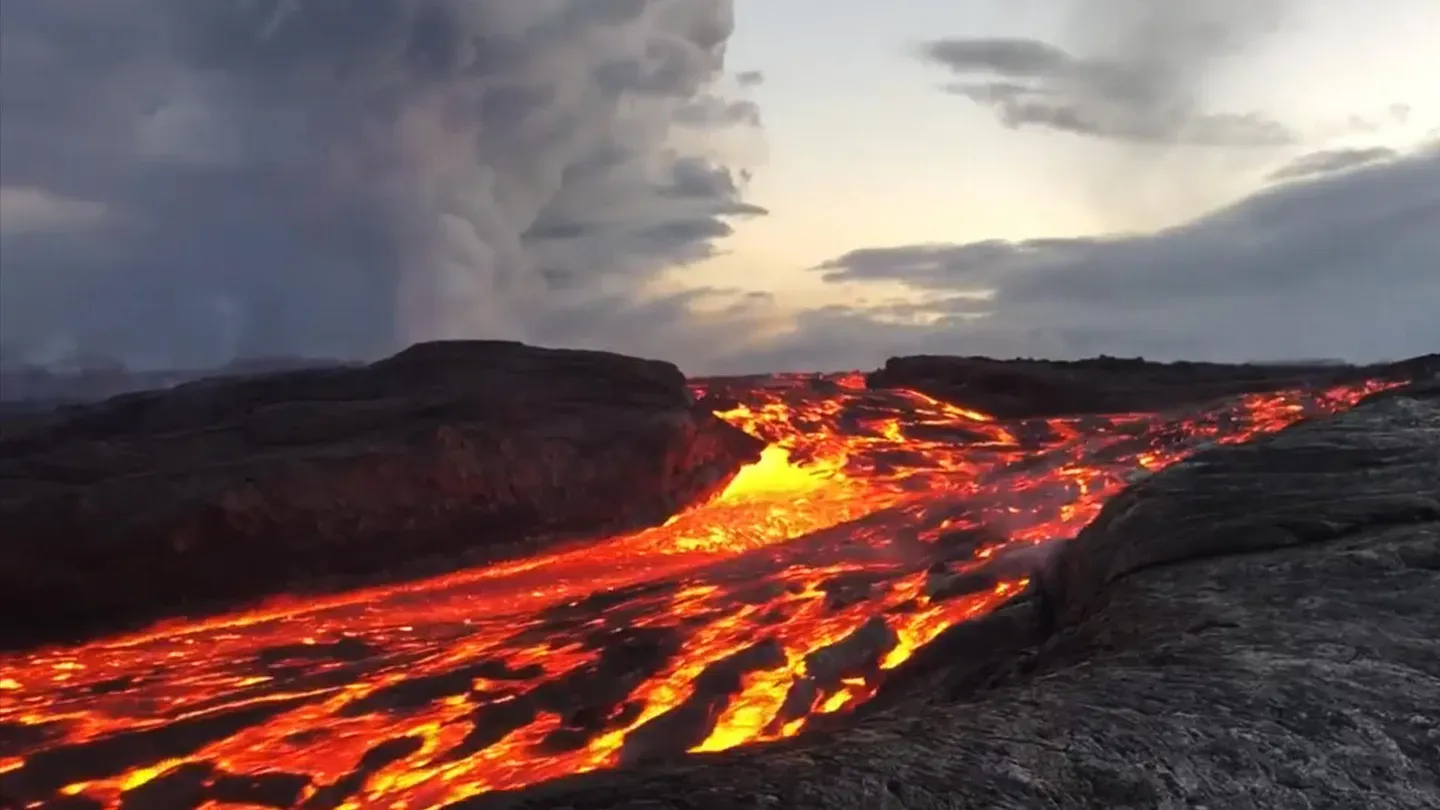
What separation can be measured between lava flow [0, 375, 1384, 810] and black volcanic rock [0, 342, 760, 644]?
892 mm

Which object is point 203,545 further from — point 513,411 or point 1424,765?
point 1424,765

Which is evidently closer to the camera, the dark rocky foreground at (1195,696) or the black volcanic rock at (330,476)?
the dark rocky foreground at (1195,696)

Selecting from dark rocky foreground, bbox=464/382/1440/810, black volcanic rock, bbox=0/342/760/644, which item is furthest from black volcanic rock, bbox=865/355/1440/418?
dark rocky foreground, bbox=464/382/1440/810

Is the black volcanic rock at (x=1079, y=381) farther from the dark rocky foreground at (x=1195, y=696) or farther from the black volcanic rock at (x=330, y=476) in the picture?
the dark rocky foreground at (x=1195, y=696)

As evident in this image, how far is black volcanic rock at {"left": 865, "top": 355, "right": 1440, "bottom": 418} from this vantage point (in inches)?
1580

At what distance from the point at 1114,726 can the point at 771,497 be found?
19.0 meters

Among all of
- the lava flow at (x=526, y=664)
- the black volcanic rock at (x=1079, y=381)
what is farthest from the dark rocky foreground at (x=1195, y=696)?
the black volcanic rock at (x=1079, y=381)

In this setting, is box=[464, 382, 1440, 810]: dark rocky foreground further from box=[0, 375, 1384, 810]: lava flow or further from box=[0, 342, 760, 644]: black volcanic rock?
box=[0, 342, 760, 644]: black volcanic rock

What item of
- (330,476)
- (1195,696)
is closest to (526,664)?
(330,476)

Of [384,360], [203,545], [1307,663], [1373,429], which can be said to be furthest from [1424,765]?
[384,360]

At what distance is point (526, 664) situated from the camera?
12.9 metres

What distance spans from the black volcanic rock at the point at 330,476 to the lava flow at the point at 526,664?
2.93 feet

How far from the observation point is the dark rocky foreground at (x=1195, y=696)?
15.1ft

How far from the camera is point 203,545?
654 inches
